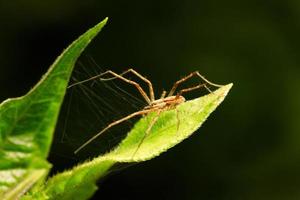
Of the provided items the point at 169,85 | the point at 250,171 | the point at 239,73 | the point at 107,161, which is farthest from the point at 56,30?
the point at 107,161

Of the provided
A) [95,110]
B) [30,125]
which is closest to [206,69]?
[95,110]

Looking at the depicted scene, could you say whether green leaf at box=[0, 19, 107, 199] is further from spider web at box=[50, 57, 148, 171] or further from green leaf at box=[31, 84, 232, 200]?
spider web at box=[50, 57, 148, 171]

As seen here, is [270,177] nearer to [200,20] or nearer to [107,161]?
[200,20]

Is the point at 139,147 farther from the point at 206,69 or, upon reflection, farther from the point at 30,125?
the point at 206,69

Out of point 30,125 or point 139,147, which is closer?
point 30,125

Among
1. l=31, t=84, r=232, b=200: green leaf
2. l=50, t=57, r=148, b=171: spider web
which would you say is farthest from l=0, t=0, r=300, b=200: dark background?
l=31, t=84, r=232, b=200: green leaf

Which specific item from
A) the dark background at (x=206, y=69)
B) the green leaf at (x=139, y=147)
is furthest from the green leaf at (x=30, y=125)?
the dark background at (x=206, y=69)
